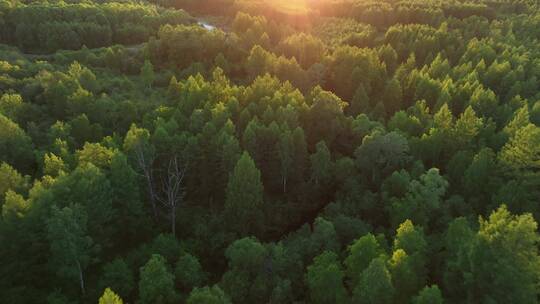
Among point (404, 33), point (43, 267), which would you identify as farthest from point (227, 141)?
point (404, 33)

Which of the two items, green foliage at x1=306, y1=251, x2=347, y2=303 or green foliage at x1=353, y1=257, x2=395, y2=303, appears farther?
green foliage at x1=306, y1=251, x2=347, y2=303

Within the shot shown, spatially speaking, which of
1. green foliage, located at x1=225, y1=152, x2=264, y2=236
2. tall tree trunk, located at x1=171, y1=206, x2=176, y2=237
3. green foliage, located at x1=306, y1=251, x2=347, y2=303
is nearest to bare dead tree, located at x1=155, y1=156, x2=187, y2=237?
tall tree trunk, located at x1=171, y1=206, x2=176, y2=237

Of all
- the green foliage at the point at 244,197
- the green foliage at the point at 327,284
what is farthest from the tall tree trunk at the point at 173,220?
the green foliage at the point at 327,284

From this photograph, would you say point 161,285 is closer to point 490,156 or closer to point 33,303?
point 33,303

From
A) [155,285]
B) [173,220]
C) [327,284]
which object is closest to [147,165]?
[173,220]

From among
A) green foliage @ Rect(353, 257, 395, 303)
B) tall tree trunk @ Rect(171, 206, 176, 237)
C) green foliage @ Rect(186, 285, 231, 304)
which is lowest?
tall tree trunk @ Rect(171, 206, 176, 237)

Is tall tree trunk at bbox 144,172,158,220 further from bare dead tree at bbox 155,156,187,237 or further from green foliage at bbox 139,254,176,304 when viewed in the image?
green foliage at bbox 139,254,176,304
